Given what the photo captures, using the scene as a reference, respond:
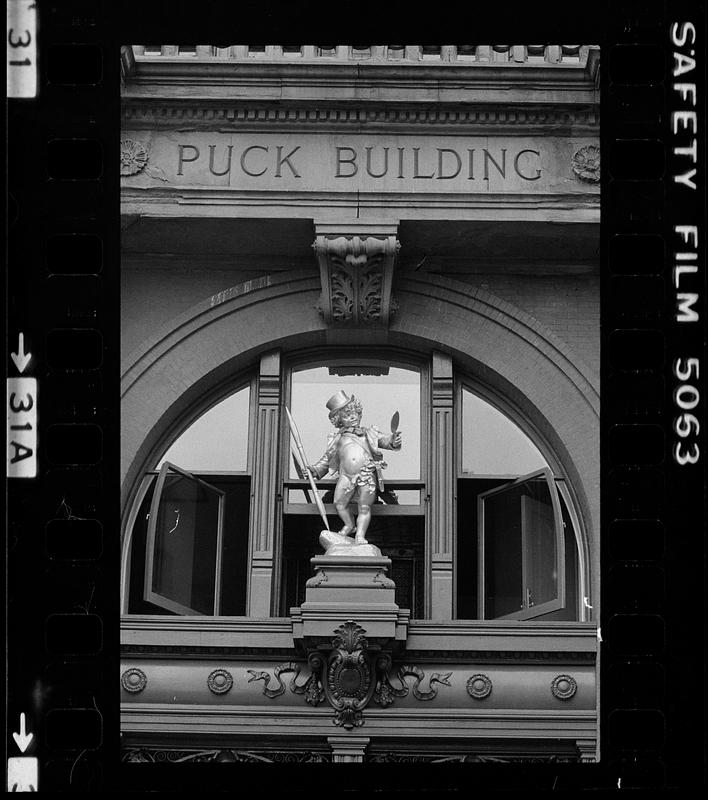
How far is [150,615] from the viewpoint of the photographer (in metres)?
18.1

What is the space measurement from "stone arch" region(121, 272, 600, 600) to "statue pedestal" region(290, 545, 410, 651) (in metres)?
2.01

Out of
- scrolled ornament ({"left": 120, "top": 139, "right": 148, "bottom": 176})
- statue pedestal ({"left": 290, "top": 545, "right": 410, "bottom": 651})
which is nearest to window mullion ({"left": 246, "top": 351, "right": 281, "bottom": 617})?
statue pedestal ({"left": 290, "top": 545, "right": 410, "bottom": 651})

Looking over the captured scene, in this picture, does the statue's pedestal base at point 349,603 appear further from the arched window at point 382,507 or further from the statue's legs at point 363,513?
the arched window at point 382,507

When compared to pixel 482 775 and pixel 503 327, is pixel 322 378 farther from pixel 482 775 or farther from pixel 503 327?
pixel 482 775

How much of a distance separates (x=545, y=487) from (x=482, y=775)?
18.3 ft

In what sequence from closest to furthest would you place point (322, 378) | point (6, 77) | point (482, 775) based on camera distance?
point (6, 77) → point (482, 775) → point (322, 378)

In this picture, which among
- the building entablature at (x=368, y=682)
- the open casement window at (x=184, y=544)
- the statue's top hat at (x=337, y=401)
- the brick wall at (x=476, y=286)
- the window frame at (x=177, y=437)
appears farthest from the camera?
the brick wall at (x=476, y=286)

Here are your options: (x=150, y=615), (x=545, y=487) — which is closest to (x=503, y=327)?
(x=545, y=487)

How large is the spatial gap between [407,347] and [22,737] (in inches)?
326

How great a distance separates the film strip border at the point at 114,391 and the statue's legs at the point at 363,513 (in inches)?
250

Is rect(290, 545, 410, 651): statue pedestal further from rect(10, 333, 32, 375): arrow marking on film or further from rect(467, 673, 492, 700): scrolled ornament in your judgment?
rect(10, 333, 32, 375): arrow marking on film

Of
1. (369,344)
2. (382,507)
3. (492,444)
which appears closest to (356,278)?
(369,344)

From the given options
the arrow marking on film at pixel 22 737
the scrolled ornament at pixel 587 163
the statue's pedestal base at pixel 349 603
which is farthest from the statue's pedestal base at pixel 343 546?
the arrow marking on film at pixel 22 737

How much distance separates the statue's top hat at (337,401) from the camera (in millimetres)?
18672
